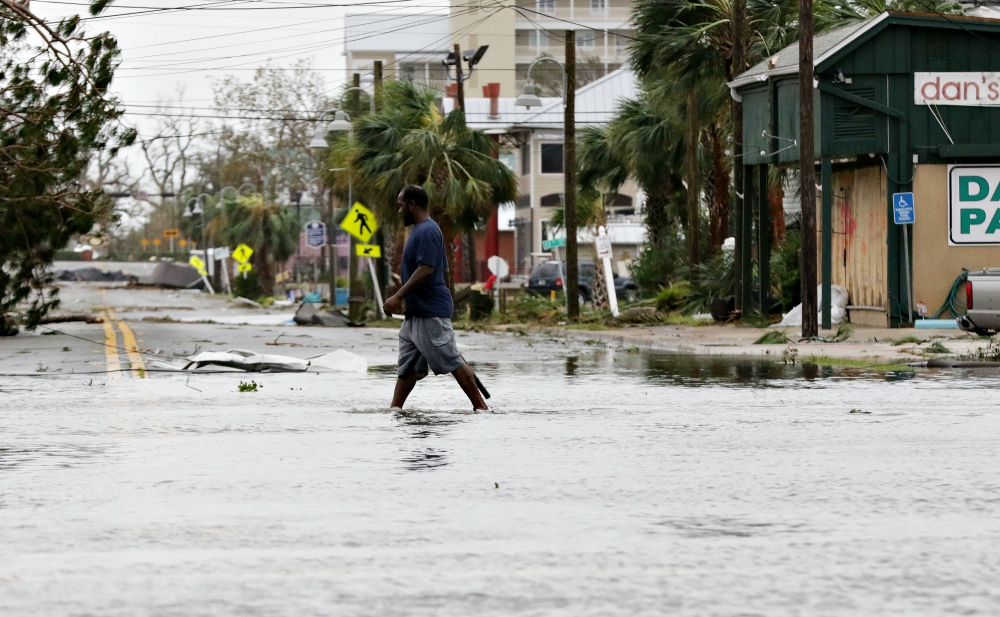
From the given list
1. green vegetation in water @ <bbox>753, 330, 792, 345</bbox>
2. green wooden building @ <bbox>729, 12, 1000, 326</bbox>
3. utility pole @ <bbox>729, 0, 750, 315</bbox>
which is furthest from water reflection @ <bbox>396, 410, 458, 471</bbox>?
utility pole @ <bbox>729, 0, 750, 315</bbox>

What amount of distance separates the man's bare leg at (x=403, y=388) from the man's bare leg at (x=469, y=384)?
1.16ft

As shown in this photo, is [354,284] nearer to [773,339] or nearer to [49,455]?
[773,339]

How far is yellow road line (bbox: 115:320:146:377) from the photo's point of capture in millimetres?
18359

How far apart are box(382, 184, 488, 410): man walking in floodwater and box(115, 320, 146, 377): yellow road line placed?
6.60 metres

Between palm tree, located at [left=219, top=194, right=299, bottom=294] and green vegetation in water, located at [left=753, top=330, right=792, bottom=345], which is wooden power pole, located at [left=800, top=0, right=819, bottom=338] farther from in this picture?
palm tree, located at [left=219, top=194, right=299, bottom=294]

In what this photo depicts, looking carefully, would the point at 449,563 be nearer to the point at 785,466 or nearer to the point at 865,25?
the point at 785,466

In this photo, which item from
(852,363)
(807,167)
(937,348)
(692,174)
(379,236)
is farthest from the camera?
(379,236)

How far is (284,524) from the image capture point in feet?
22.9

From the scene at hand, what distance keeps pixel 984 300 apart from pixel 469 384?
1158cm

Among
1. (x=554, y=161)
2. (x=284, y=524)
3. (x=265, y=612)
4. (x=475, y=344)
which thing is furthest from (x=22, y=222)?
(x=554, y=161)

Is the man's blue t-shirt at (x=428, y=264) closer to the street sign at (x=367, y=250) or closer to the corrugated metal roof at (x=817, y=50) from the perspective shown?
the corrugated metal roof at (x=817, y=50)

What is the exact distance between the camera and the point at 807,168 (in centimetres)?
2475

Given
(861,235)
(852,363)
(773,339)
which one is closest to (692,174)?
(861,235)

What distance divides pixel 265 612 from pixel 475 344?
850 inches
